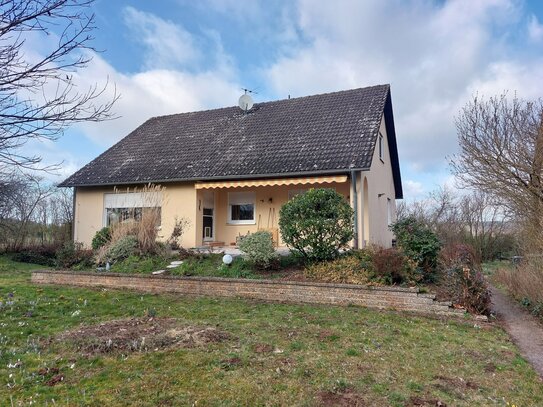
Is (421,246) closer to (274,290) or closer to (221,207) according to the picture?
(274,290)

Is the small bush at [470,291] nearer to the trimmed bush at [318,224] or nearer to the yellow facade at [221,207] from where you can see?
the trimmed bush at [318,224]

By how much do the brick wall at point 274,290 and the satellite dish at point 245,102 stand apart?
14465mm

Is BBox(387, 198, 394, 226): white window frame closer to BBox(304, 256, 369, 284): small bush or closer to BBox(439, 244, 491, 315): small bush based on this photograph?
BBox(304, 256, 369, 284): small bush

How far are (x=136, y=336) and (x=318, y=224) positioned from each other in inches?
286

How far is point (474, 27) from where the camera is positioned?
46.7ft

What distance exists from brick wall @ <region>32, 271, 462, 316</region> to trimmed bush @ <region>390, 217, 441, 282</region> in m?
3.14

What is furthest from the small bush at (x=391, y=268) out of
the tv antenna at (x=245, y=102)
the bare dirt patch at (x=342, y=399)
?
the tv antenna at (x=245, y=102)

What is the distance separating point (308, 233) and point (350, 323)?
453cm

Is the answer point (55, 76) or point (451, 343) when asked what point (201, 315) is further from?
point (55, 76)

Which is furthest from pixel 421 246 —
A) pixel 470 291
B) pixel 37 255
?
pixel 37 255

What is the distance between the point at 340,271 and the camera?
12.8m

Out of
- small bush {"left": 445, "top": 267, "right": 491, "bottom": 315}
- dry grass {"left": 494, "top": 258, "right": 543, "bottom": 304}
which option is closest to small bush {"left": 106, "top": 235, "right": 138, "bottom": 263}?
small bush {"left": 445, "top": 267, "right": 491, "bottom": 315}


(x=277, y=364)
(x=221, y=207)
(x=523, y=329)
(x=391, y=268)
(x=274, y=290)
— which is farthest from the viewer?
(x=221, y=207)

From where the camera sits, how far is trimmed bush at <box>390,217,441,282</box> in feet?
45.5
